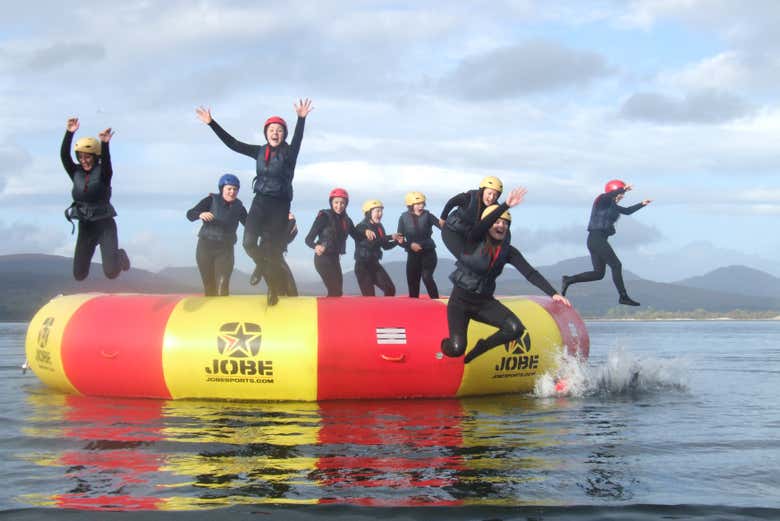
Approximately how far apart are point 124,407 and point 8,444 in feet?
8.09

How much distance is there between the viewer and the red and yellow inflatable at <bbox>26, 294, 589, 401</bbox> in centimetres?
989

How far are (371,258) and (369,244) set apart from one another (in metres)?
0.24

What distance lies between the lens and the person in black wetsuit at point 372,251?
1287 cm

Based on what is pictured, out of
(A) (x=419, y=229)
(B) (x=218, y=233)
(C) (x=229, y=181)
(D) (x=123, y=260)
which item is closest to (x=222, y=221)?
(B) (x=218, y=233)

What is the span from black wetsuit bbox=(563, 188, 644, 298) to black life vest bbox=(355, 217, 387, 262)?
294 centimetres

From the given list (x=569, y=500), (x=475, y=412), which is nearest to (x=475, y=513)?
(x=569, y=500)

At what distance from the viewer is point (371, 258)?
13.0 m

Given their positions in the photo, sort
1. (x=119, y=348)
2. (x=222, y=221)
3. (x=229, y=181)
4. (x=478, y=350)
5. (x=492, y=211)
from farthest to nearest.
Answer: (x=229, y=181), (x=222, y=221), (x=119, y=348), (x=478, y=350), (x=492, y=211)

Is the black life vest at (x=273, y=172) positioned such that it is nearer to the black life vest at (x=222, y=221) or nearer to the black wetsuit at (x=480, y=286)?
the black life vest at (x=222, y=221)

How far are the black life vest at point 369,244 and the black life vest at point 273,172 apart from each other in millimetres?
3193

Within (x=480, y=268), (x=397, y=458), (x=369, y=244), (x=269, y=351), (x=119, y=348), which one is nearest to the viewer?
(x=397, y=458)

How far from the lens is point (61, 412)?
9.22m

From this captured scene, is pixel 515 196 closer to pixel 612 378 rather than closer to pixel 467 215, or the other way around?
pixel 467 215

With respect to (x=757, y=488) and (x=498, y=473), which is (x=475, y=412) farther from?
(x=757, y=488)
